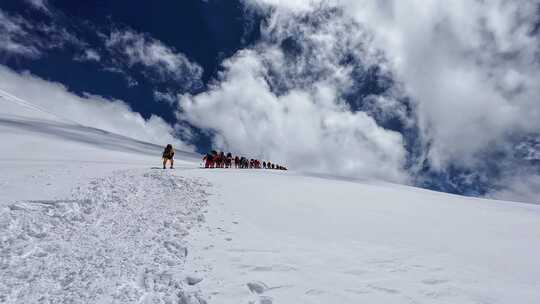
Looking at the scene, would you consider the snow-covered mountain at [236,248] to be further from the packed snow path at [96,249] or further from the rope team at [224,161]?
the rope team at [224,161]

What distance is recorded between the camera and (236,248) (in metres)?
8.96

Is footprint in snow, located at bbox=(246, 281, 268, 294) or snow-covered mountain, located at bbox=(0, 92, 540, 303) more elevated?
snow-covered mountain, located at bbox=(0, 92, 540, 303)

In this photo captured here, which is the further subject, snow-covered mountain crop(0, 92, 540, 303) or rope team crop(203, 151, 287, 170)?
rope team crop(203, 151, 287, 170)

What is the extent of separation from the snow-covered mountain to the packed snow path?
1.3 inches

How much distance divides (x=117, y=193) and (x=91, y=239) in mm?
4601

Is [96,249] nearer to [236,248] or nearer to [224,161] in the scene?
[236,248]

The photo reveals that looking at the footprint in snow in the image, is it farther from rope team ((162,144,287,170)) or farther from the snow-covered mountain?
rope team ((162,144,287,170))

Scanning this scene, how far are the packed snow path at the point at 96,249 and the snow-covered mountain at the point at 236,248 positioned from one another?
3cm

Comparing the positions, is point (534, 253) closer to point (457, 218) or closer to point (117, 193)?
point (457, 218)

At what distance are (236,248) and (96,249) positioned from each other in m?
3.47

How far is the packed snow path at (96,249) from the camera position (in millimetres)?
6359

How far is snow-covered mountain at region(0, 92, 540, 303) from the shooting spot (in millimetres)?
6633

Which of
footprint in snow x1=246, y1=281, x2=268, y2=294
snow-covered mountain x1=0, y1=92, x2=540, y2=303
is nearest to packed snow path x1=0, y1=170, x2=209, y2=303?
snow-covered mountain x1=0, y1=92, x2=540, y2=303

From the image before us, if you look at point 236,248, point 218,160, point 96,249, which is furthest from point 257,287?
point 218,160
